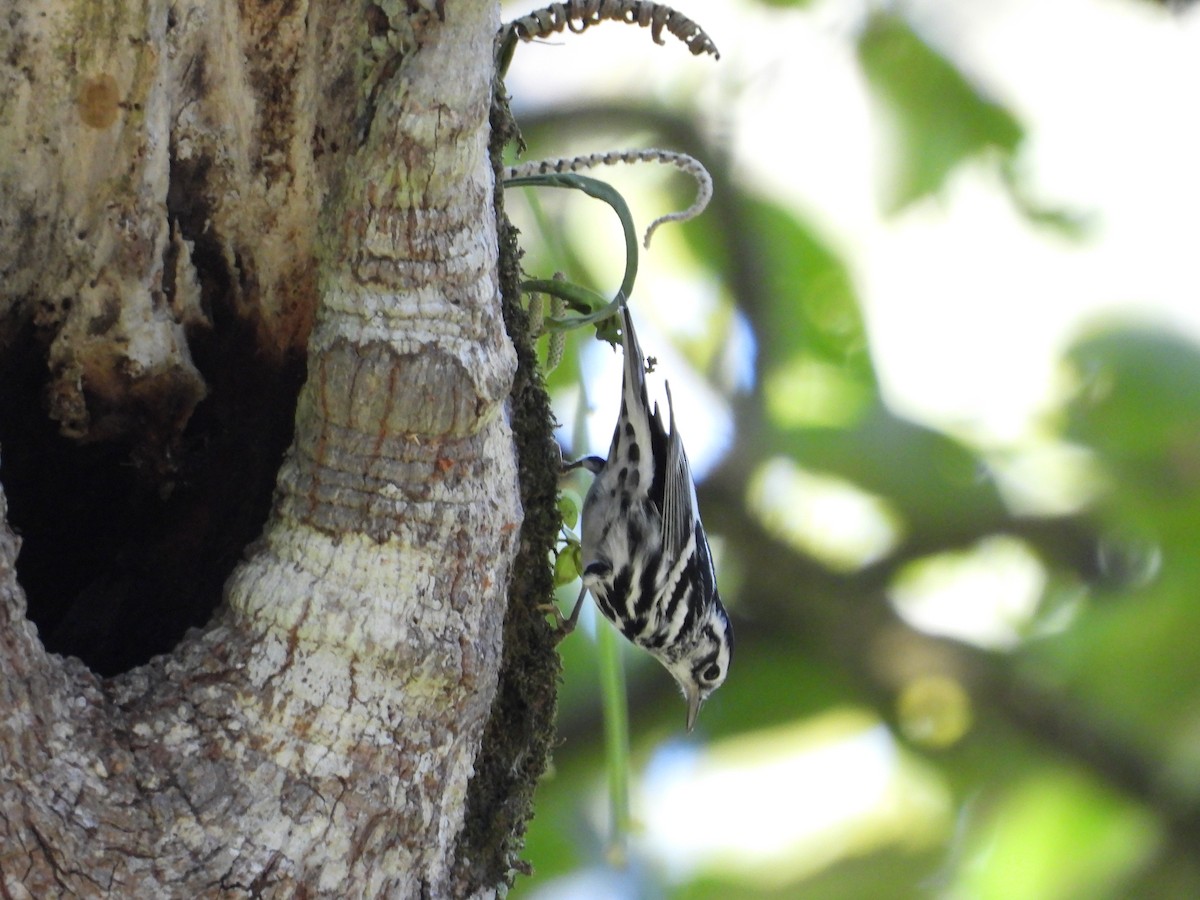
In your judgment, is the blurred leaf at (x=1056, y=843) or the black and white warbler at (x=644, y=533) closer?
the black and white warbler at (x=644, y=533)

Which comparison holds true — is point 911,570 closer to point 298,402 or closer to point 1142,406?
point 1142,406

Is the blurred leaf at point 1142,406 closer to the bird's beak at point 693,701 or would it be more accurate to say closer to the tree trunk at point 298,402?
the bird's beak at point 693,701

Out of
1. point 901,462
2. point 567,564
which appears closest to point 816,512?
point 901,462

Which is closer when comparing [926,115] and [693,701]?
[693,701]

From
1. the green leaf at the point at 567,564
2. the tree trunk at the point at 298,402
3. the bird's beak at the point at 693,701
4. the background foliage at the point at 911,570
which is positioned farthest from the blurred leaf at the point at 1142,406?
the tree trunk at the point at 298,402

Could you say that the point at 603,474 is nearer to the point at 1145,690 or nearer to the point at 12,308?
the point at 12,308

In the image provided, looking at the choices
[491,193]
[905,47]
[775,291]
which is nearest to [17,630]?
[491,193]
